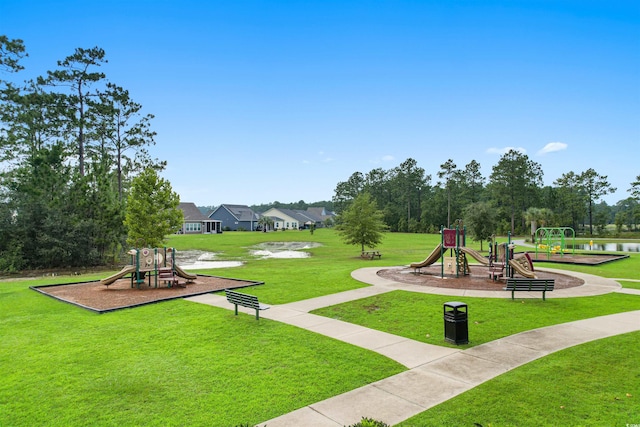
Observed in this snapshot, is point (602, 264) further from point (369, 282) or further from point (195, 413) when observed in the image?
point (195, 413)

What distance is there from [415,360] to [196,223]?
256 feet

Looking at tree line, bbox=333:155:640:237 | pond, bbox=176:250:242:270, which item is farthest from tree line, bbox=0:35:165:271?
tree line, bbox=333:155:640:237

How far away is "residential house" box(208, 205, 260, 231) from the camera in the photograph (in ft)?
291

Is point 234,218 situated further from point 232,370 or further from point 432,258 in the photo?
point 232,370

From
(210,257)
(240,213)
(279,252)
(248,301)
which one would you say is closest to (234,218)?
(240,213)

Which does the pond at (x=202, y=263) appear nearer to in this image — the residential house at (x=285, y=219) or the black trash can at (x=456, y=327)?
the black trash can at (x=456, y=327)

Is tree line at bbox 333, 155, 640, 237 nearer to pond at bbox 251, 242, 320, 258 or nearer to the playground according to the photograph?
pond at bbox 251, 242, 320, 258

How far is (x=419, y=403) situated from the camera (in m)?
Answer: 5.86

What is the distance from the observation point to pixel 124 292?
52.1 ft

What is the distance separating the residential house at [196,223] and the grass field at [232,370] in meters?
68.9

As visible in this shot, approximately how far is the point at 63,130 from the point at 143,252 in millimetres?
19251

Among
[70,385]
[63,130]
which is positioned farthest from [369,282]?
[63,130]

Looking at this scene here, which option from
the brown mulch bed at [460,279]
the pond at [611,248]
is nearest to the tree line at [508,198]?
the pond at [611,248]

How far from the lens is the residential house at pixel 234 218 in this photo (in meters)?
88.6
